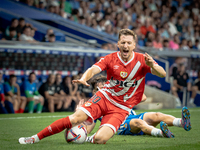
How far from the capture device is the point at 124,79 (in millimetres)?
5152

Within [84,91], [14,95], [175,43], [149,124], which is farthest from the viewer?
[175,43]

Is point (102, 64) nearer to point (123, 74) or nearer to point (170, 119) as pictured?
point (123, 74)

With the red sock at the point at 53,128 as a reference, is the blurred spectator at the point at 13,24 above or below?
above

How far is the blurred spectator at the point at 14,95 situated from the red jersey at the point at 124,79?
6.11m

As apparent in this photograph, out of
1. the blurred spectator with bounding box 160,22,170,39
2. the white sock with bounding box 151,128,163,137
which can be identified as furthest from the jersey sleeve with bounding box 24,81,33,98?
the blurred spectator with bounding box 160,22,170,39

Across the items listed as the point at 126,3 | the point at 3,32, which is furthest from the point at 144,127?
the point at 126,3

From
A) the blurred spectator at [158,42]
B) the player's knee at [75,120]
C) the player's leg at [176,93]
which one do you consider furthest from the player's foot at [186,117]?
the blurred spectator at [158,42]

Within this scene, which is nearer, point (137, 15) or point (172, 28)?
point (137, 15)

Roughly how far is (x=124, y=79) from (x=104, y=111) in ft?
2.00

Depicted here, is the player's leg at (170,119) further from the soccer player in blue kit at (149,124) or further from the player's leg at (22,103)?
the player's leg at (22,103)

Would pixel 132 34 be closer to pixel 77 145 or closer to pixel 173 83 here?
pixel 77 145

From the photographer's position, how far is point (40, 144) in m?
4.73

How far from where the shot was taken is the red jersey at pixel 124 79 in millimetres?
5129

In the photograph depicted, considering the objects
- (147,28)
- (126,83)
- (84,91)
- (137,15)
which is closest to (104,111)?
(126,83)
